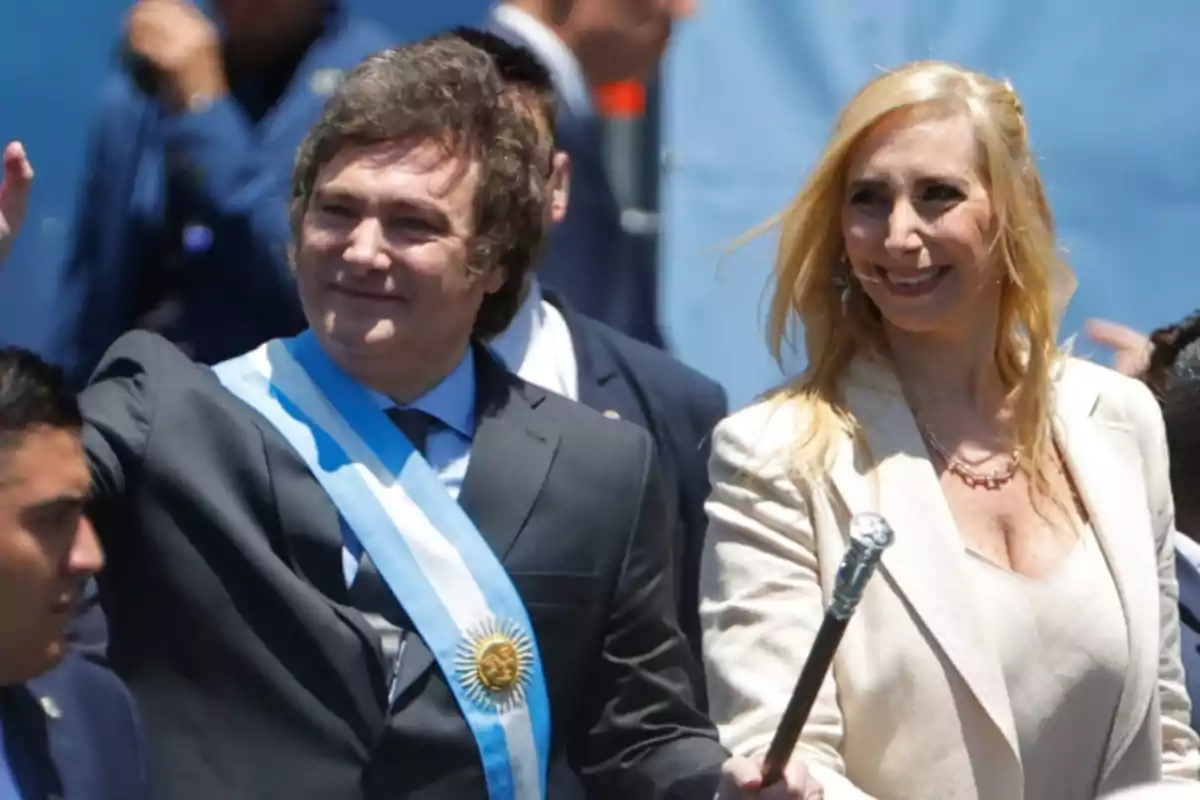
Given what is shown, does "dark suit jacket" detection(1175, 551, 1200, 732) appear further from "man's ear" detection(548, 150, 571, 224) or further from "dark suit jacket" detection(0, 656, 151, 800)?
"dark suit jacket" detection(0, 656, 151, 800)

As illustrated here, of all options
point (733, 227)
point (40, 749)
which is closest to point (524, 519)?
point (40, 749)

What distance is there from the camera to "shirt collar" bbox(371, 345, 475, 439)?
344cm

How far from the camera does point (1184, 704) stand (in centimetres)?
365

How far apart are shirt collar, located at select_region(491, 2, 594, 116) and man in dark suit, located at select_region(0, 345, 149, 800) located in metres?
1.89

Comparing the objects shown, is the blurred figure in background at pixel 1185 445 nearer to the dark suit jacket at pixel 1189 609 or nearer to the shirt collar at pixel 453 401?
the dark suit jacket at pixel 1189 609

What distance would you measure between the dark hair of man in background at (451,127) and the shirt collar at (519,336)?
74 centimetres

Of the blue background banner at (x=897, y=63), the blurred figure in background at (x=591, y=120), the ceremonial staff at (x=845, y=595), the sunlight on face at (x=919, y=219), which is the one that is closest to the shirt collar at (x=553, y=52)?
the blurred figure in background at (x=591, y=120)

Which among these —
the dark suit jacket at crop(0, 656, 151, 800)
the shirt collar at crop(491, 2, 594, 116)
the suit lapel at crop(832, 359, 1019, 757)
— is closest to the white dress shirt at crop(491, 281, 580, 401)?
the shirt collar at crop(491, 2, 594, 116)

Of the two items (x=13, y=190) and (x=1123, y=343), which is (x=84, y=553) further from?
(x=1123, y=343)

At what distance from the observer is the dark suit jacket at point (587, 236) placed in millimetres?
4785

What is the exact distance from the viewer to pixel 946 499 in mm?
3551

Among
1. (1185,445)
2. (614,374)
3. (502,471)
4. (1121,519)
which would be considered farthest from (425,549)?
(1185,445)

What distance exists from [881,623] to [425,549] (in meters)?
0.61

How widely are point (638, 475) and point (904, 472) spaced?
0.36 meters
